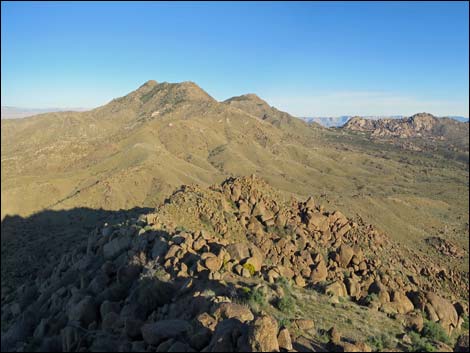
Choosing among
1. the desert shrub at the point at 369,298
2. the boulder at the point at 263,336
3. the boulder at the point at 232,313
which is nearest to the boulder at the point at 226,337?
the boulder at the point at 263,336

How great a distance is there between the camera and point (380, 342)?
52.6 ft

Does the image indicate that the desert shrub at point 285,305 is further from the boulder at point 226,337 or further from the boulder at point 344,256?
the boulder at point 344,256

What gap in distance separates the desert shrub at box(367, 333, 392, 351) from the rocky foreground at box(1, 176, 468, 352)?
56cm

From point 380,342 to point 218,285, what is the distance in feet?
25.6

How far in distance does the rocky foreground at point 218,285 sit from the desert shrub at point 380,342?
564 mm

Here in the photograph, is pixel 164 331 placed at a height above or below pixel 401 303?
above

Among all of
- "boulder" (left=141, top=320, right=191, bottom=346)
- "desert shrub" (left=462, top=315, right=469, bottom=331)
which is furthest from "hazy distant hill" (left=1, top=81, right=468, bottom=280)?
"boulder" (left=141, top=320, right=191, bottom=346)

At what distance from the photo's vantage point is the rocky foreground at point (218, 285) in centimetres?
1378

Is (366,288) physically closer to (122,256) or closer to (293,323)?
(293,323)

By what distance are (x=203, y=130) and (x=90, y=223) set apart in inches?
4412

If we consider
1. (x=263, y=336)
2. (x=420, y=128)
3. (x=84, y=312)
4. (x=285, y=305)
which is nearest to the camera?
(x=263, y=336)

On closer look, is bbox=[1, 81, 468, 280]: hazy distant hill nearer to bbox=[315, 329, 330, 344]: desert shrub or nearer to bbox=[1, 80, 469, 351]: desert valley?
bbox=[1, 80, 469, 351]: desert valley

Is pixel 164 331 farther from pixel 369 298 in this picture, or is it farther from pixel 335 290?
pixel 369 298

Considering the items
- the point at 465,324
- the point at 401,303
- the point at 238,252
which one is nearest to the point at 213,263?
the point at 238,252
